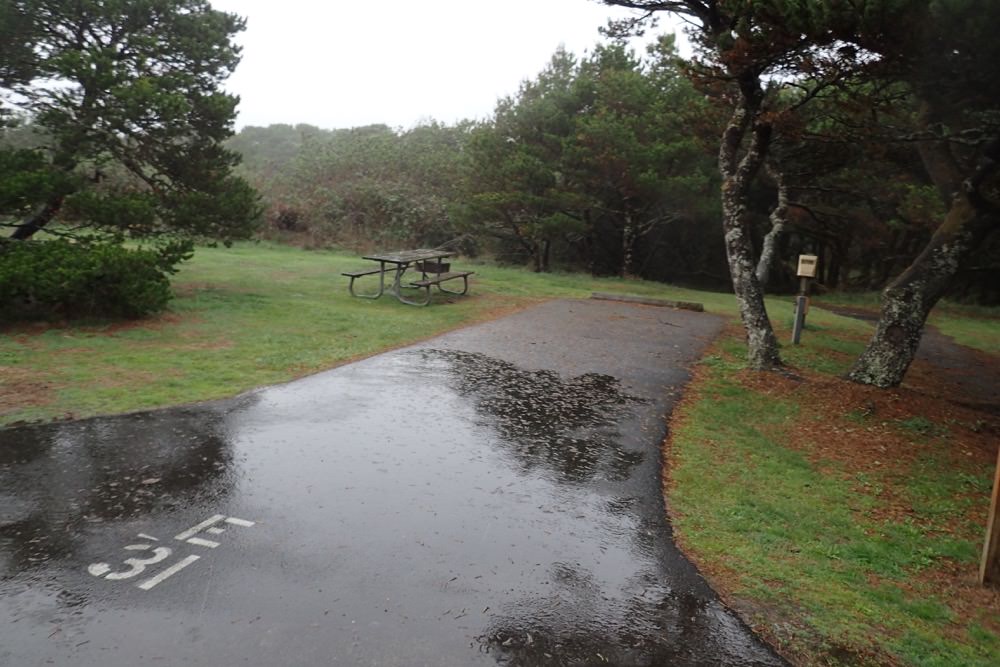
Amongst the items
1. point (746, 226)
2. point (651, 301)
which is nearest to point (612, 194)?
point (651, 301)

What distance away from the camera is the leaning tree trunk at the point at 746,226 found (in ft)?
27.6

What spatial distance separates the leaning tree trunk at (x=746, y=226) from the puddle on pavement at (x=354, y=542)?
363cm

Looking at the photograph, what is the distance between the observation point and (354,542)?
11.8 feet

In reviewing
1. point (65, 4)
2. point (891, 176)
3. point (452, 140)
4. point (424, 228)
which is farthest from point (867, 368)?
point (452, 140)

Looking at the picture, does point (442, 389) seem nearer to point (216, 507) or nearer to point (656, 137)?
point (216, 507)

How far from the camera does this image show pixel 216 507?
12.8ft

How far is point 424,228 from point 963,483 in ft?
70.1

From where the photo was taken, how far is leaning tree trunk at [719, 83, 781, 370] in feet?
27.6

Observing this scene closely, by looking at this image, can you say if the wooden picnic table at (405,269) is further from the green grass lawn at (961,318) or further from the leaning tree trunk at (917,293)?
the green grass lawn at (961,318)

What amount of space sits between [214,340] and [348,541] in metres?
5.79

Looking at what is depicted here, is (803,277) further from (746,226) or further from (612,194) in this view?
(612,194)

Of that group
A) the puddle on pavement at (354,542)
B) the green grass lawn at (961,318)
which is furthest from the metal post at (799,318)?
the puddle on pavement at (354,542)

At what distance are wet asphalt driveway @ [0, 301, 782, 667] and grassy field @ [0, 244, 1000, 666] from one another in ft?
1.23

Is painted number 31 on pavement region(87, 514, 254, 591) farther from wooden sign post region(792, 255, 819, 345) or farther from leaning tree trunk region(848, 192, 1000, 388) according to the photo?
wooden sign post region(792, 255, 819, 345)
